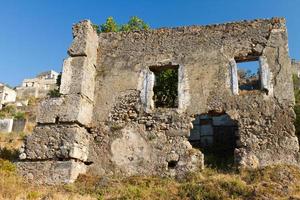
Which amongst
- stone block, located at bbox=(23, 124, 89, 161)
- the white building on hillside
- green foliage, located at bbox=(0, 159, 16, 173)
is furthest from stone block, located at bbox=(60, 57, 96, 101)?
the white building on hillside

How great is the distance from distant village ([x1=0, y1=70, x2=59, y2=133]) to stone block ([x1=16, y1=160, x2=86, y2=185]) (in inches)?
446

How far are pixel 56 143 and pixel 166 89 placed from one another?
668 centimetres

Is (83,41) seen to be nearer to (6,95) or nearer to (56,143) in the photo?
(56,143)

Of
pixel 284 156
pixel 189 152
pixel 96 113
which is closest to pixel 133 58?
pixel 96 113

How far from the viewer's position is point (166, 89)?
48.5ft

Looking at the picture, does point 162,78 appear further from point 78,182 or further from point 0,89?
A: point 0,89

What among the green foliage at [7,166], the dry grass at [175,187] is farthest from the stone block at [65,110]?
the dry grass at [175,187]

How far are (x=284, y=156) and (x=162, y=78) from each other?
7.60m

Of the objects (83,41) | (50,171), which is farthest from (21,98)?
(50,171)

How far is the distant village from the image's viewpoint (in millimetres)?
20078

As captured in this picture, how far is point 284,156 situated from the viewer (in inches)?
336

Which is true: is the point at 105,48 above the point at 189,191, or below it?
above

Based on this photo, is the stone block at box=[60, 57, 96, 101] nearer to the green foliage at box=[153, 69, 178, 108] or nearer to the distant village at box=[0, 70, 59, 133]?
the green foliage at box=[153, 69, 178, 108]

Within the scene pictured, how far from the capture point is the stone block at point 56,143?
29.5 feet
